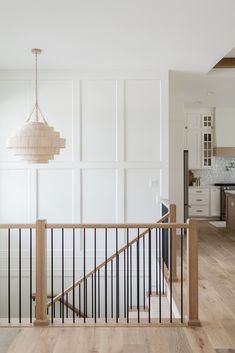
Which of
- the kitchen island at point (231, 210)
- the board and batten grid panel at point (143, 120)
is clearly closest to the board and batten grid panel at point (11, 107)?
the board and batten grid panel at point (143, 120)

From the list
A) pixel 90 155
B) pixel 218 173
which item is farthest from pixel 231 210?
pixel 90 155

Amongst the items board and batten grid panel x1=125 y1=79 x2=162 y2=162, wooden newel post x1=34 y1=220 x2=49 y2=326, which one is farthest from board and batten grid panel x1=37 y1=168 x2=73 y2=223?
wooden newel post x1=34 y1=220 x2=49 y2=326

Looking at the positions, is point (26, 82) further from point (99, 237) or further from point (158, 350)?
point (158, 350)

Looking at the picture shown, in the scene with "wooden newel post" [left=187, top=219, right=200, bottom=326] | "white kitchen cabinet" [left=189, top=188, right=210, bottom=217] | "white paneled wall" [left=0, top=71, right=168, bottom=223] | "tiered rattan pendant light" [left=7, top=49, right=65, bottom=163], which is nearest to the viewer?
"wooden newel post" [left=187, top=219, right=200, bottom=326]

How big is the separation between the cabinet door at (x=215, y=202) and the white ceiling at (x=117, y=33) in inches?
180

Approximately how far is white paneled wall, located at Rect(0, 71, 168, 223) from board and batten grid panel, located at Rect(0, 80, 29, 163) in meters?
0.01

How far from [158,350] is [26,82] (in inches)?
175

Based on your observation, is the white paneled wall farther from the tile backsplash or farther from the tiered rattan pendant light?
the tile backsplash

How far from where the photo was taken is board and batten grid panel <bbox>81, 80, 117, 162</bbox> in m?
5.87

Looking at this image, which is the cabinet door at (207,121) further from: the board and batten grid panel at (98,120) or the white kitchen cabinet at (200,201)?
the board and batten grid panel at (98,120)

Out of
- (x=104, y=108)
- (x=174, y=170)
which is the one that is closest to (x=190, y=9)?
(x=104, y=108)

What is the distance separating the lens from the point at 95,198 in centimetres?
593

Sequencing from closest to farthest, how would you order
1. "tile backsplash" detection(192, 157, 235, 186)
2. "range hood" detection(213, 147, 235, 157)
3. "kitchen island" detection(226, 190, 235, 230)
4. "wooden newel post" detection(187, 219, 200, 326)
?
"wooden newel post" detection(187, 219, 200, 326) → "kitchen island" detection(226, 190, 235, 230) → "range hood" detection(213, 147, 235, 157) → "tile backsplash" detection(192, 157, 235, 186)

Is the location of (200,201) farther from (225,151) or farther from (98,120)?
(98,120)
